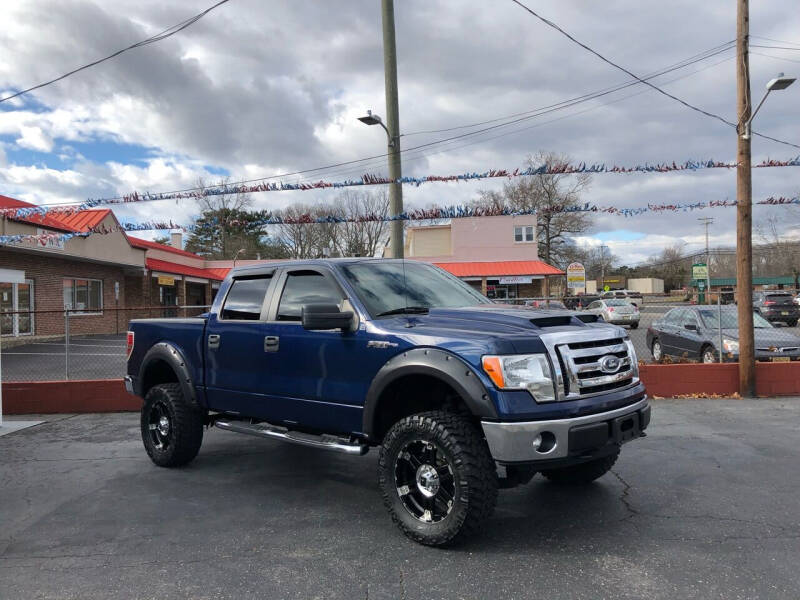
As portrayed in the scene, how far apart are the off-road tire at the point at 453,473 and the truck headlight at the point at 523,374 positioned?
42 cm

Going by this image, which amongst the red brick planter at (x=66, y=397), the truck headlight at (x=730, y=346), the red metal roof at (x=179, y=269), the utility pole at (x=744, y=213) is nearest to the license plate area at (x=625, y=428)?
the utility pole at (x=744, y=213)

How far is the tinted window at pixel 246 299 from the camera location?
5.25 m

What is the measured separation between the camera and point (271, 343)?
16.0 feet

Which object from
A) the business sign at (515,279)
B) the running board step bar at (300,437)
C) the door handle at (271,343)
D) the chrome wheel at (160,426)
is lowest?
the chrome wheel at (160,426)

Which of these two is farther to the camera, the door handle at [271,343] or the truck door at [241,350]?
the truck door at [241,350]

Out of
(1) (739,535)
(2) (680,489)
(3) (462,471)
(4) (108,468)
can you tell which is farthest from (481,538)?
(4) (108,468)

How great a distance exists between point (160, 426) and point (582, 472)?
3.97 metres

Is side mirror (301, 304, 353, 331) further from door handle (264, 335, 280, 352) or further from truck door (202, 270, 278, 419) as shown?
truck door (202, 270, 278, 419)

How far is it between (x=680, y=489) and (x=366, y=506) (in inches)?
99.8

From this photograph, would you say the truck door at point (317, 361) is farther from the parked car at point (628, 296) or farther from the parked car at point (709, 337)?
the parked car at point (709, 337)

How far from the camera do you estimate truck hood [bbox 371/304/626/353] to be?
12.1 ft

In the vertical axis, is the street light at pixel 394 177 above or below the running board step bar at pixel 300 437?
above

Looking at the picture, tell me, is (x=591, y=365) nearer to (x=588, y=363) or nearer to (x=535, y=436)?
(x=588, y=363)

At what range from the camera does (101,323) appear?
25.1 m
